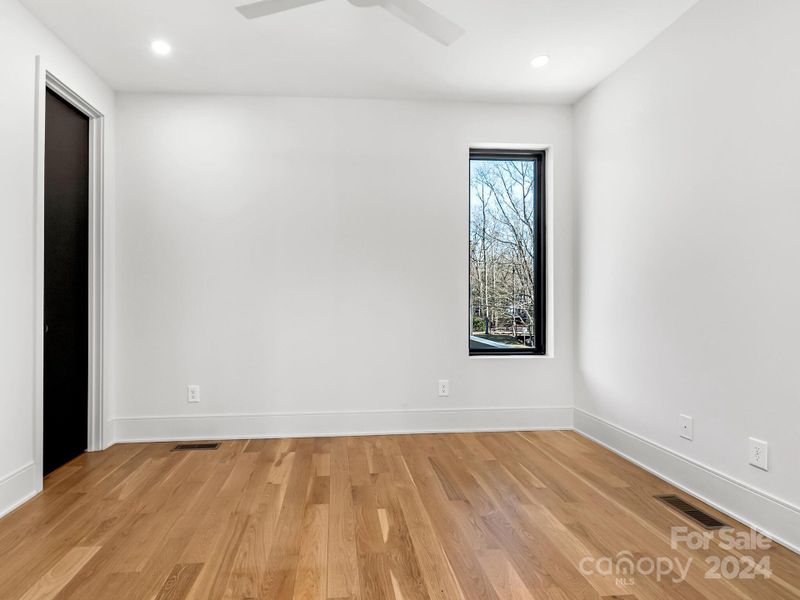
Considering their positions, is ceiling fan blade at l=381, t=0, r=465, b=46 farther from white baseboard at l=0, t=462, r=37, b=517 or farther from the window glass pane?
white baseboard at l=0, t=462, r=37, b=517

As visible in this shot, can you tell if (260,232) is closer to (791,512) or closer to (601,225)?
(601,225)

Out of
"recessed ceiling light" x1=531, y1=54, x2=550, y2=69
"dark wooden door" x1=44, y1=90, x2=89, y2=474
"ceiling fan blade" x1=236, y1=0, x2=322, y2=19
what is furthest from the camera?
"recessed ceiling light" x1=531, y1=54, x2=550, y2=69

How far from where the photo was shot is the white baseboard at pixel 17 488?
2.24 m

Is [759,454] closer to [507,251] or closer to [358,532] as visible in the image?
[358,532]

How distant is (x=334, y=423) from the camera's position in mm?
3586

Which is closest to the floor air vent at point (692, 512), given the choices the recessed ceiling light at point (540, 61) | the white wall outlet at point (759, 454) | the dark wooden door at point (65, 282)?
the white wall outlet at point (759, 454)

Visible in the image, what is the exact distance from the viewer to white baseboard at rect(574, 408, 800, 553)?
196 centimetres

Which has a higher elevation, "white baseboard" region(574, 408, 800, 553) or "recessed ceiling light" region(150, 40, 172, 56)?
"recessed ceiling light" region(150, 40, 172, 56)

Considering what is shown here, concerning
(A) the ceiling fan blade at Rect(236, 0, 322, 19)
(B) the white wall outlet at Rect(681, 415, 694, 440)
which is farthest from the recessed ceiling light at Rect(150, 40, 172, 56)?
(B) the white wall outlet at Rect(681, 415, 694, 440)

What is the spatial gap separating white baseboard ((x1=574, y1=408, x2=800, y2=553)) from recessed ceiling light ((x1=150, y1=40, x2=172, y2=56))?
3686 mm

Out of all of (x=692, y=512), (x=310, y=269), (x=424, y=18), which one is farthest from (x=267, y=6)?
(x=692, y=512)

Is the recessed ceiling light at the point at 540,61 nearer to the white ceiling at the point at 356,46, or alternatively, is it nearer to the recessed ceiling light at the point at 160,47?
the white ceiling at the point at 356,46

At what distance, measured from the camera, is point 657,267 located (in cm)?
277

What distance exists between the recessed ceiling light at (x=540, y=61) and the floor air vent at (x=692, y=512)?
262 centimetres
